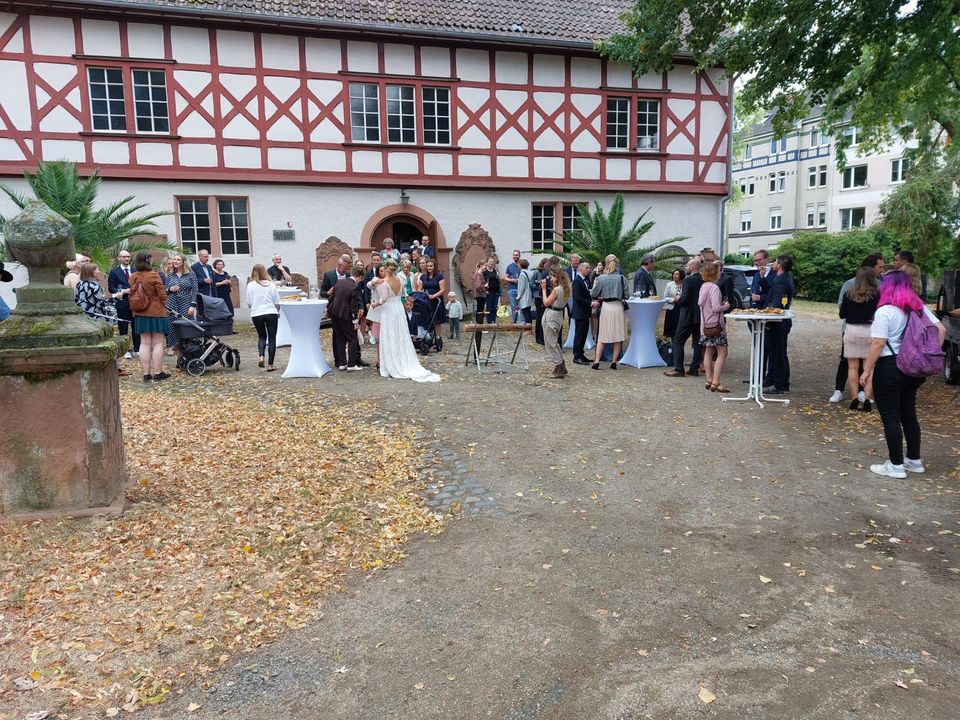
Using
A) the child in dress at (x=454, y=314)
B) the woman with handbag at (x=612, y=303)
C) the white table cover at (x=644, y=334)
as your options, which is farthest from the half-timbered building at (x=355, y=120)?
the woman with handbag at (x=612, y=303)

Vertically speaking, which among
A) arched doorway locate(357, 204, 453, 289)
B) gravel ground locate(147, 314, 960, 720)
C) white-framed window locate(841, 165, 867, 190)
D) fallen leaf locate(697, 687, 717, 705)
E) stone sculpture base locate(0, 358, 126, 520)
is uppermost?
white-framed window locate(841, 165, 867, 190)

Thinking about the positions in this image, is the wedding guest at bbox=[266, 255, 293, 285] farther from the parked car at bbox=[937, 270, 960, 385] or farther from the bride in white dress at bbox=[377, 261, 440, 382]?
the parked car at bbox=[937, 270, 960, 385]

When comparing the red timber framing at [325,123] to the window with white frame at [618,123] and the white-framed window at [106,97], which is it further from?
the window with white frame at [618,123]

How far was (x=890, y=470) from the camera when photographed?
6.29 meters

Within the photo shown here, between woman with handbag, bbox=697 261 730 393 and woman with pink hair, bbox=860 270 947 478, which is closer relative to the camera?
woman with pink hair, bbox=860 270 947 478

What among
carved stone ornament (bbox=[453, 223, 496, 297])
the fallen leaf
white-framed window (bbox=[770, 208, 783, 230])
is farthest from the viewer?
white-framed window (bbox=[770, 208, 783, 230])

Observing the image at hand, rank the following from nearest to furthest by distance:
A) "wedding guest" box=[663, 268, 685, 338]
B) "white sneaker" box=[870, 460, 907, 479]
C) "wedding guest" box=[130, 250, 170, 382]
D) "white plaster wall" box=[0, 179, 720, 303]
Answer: "white sneaker" box=[870, 460, 907, 479]
"wedding guest" box=[130, 250, 170, 382]
"wedding guest" box=[663, 268, 685, 338]
"white plaster wall" box=[0, 179, 720, 303]

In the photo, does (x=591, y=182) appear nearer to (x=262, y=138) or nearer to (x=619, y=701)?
(x=262, y=138)

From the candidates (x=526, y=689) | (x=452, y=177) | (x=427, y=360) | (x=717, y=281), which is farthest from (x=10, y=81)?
(x=526, y=689)

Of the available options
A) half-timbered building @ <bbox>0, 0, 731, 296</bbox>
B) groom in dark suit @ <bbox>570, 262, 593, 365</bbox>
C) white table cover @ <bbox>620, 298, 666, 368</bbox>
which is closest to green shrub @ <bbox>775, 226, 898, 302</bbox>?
half-timbered building @ <bbox>0, 0, 731, 296</bbox>

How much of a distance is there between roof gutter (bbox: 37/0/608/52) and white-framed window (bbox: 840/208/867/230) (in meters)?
29.6

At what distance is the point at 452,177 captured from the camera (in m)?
18.9

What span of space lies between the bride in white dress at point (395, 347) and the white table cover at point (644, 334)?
354cm

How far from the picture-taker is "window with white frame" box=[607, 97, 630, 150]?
65.4 ft
